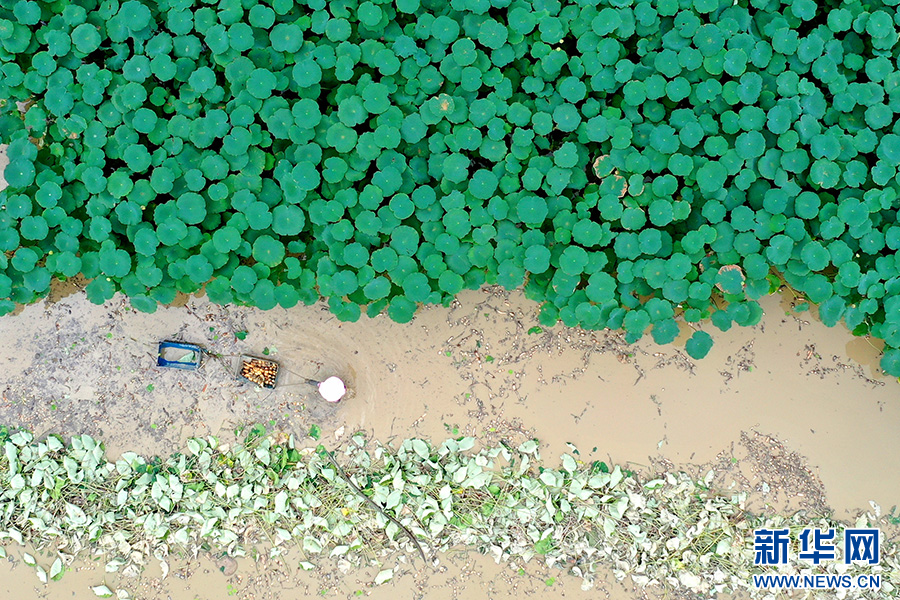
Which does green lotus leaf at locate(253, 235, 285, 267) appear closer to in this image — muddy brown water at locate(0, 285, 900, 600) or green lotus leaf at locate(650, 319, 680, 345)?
muddy brown water at locate(0, 285, 900, 600)

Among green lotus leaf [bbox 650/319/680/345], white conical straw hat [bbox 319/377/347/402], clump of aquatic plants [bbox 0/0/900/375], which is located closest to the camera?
clump of aquatic plants [bbox 0/0/900/375]

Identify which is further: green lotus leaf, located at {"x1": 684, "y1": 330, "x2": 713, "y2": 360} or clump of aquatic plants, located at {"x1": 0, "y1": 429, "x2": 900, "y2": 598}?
clump of aquatic plants, located at {"x1": 0, "y1": 429, "x2": 900, "y2": 598}

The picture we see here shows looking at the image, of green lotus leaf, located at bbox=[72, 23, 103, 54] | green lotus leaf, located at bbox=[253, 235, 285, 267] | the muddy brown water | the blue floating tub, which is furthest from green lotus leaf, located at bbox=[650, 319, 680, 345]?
green lotus leaf, located at bbox=[72, 23, 103, 54]

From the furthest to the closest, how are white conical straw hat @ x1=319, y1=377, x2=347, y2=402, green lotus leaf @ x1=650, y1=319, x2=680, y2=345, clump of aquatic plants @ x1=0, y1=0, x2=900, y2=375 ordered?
→ white conical straw hat @ x1=319, y1=377, x2=347, y2=402 → green lotus leaf @ x1=650, y1=319, x2=680, y2=345 → clump of aquatic plants @ x1=0, y1=0, x2=900, y2=375

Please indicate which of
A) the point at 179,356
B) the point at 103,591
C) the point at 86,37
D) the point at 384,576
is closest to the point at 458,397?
the point at 384,576

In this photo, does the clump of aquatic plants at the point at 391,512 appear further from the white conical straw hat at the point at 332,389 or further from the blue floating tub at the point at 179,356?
the blue floating tub at the point at 179,356

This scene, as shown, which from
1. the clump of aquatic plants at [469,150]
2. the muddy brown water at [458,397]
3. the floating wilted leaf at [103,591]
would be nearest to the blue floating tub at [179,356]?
the muddy brown water at [458,397]

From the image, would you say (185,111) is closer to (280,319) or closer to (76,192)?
(76,192)

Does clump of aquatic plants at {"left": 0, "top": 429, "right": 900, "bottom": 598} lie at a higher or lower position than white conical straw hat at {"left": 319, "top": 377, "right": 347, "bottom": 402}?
lower
